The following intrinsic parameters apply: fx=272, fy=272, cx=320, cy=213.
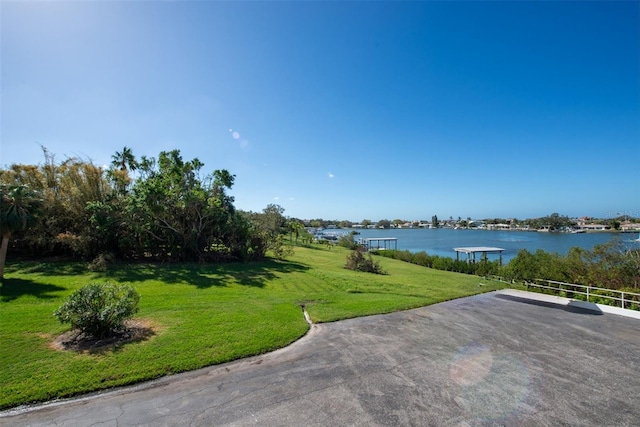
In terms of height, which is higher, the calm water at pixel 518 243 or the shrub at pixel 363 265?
the shrub at pixel 363 265

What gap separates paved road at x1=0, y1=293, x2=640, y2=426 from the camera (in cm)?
410

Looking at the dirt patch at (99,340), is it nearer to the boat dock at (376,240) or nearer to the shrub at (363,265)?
the shrub at (363,265)

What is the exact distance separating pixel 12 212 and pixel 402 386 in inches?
659

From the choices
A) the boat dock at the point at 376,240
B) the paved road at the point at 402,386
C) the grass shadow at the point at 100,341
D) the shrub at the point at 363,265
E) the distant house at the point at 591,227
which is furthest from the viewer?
the distant house at the point at 591,227

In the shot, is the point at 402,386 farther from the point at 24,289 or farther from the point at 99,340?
the point at 24,289

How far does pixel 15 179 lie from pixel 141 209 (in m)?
8.90

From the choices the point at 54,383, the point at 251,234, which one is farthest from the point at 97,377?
the point at 251,234

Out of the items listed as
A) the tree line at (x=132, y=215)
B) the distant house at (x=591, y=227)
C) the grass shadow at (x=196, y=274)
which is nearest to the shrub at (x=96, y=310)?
the grass shadow at (x=196, y=274)

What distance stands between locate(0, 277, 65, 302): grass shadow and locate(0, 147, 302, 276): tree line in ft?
14.7

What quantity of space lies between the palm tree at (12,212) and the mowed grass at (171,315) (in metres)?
1.93

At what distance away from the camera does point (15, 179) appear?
723 inches

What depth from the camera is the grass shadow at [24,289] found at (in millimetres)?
9711

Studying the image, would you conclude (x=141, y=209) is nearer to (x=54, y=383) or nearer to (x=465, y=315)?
(x=54, y=383)

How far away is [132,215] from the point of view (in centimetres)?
1845
